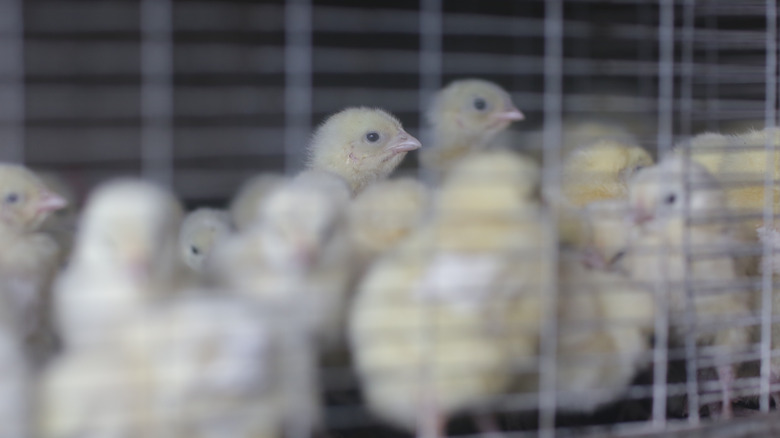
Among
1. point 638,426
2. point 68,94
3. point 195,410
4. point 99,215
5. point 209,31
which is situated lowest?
point 638,426

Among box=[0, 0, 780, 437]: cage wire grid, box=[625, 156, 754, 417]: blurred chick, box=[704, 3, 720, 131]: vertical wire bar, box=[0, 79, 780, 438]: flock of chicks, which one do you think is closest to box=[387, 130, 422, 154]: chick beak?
box=[0, 0, 780, 437]: cage wire grid

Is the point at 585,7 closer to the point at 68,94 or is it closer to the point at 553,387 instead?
the point at 68,94

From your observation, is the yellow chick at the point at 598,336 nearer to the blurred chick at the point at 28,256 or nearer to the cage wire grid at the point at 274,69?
the blurred chick at the point at 28,256

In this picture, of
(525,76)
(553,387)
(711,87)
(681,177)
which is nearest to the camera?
(553,387)

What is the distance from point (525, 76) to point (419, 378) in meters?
3.00

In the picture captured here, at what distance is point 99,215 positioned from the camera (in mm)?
1412

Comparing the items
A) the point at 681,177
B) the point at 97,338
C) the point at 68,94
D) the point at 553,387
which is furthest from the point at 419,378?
the point at 68,94

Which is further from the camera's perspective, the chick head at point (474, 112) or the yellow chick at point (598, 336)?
the chick head at point (474, 112)

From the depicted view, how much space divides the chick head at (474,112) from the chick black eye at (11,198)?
140cm

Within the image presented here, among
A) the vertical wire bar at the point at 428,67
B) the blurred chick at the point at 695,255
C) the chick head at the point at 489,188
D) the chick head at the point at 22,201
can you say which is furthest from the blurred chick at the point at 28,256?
the blurred chick at the point at 695,255

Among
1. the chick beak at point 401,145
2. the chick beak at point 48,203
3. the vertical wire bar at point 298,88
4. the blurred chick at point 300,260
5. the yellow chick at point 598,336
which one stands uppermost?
the vertical wire bar at point 298,88

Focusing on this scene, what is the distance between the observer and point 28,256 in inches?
67.7

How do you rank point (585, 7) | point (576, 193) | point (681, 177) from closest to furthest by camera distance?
point (681, 177), point (576, 193), point (585, 7)

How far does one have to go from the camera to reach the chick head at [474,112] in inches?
109
